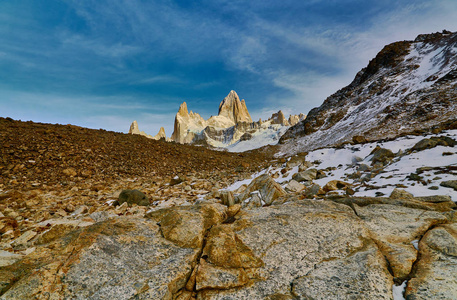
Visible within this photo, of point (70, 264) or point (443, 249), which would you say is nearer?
point (70, 264)

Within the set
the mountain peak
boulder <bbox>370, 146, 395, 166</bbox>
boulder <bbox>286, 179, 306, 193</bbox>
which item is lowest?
boulder <bbox>286, 179, 306, 193</bbox>

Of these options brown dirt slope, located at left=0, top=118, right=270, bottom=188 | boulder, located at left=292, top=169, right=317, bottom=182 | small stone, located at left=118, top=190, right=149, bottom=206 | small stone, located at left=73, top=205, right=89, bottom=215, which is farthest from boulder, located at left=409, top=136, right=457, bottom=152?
small stone, located at left=73, top=205, right=89, bottom=215

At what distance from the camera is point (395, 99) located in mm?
39625

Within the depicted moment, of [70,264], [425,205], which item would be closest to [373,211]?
[425,205]

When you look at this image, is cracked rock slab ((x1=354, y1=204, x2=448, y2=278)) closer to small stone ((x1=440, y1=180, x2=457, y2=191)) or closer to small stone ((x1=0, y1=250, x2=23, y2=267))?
small stone ((x1=440, y1=180, x2=457, y2=191))

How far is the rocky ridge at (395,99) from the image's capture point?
2864 cm

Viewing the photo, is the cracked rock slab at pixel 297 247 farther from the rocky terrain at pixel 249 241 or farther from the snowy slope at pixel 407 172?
the snowy slope at pixel 407 172

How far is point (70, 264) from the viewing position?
→ 8.93 ft

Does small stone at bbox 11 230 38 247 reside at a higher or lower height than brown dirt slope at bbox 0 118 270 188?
lower

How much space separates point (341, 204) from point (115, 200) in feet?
27.9

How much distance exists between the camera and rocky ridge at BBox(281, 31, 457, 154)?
28.6 meters

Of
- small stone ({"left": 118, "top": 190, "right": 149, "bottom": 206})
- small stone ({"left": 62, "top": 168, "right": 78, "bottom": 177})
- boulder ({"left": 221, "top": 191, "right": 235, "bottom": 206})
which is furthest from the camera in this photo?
small stone ({"left": 62, "top": 168, "right": 78, "bottom": 177})

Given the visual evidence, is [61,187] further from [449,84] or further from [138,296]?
[449,84]

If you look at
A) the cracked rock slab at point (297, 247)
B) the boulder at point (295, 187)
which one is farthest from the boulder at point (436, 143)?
the cracked rock slab at point (297, 247)
